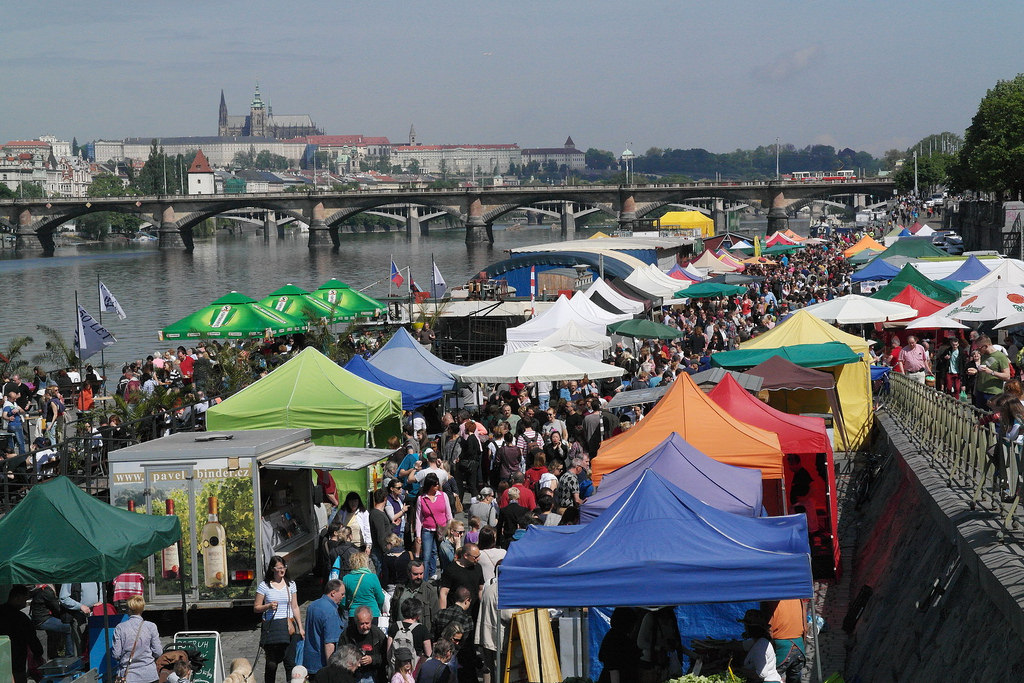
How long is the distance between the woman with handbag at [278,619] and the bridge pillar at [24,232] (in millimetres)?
100333

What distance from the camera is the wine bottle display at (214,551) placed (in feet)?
31.3

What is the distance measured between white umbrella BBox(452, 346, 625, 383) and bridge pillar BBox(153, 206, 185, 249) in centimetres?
9296

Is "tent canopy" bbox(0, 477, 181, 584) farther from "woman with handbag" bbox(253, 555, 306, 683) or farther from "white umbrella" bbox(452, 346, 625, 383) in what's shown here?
"white umbrella" bbox(452, 346, 625, 383)

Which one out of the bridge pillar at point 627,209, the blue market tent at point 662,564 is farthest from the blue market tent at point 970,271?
the bridge pillar at point 627,209

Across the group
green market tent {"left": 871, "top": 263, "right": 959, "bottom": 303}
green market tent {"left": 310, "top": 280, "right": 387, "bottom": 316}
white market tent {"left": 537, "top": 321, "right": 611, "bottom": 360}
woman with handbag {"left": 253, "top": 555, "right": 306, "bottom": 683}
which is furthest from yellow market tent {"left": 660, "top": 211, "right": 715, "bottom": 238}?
woman with handbag {"left": 253, "top": 555, "right": 306, "bottom": 683}

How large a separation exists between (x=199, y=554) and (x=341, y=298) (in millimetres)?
15291

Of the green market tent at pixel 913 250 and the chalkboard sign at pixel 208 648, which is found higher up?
the green market tent at pixel 913 250

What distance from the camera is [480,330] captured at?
23.9 metres

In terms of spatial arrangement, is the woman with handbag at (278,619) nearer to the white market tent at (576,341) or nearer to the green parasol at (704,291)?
the white market tent at (576,341)

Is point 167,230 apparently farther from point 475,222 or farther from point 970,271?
point 970,271

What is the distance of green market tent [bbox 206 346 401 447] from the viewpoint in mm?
11992

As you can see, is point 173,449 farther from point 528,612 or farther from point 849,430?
point 849,430

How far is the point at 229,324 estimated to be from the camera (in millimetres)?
20859

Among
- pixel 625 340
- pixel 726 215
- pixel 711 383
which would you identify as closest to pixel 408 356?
pixel 711 383
